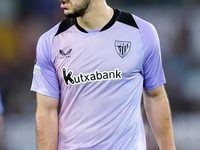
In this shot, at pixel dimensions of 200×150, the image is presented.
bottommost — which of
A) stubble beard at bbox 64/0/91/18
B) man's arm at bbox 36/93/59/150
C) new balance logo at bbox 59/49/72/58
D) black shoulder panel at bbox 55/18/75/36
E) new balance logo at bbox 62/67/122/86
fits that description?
man's arm at bbox 36/93/59/150

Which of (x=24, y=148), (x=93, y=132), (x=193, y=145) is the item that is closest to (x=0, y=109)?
(x=93, y=132)

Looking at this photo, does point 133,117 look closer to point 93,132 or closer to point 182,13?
point 93,132

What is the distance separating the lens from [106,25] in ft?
8.39

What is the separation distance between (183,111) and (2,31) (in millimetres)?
3408

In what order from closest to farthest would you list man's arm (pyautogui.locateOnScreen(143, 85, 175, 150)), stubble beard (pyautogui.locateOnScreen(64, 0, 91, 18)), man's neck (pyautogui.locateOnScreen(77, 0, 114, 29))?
stubble beard (pyautogui.locateOnScreen(64, 0, 91, 18)) < man's neck (pyautogui.locateOnScreen(77, 0, 114, 29)) < man's arm (pyautogui.locateOnScreen(143, 85, 175, 150))

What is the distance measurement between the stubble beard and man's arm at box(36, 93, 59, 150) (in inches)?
23.2

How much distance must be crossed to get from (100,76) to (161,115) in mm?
551

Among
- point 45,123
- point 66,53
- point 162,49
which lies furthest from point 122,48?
point 162,49

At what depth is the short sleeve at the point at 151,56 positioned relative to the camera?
2.54m

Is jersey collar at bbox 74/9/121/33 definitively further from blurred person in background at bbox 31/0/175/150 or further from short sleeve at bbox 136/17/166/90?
short sleeve at bbox 136/17/166/90

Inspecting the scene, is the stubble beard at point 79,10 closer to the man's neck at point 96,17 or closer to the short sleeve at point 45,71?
the man's neck at point 96,17

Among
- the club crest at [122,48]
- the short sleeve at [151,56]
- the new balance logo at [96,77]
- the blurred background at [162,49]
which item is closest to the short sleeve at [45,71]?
the new balance logo at [96,77]

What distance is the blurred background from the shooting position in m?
6.02

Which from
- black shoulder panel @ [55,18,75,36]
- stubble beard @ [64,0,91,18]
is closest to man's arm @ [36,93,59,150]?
black shoulder panel @ [55,18,75,36]
